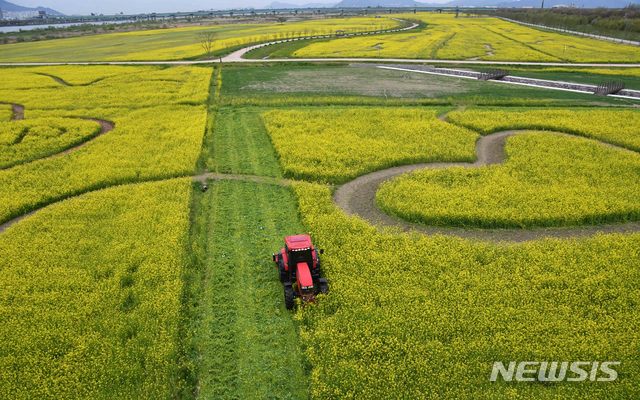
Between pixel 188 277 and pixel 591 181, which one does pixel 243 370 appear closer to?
pixel 188 277

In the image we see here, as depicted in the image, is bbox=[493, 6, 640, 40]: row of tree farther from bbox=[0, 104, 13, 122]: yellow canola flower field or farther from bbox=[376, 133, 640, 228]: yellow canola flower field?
bbox=[0, 104, 13, 122]: yellow canola flower field

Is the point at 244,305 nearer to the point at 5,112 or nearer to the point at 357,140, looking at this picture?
the point at 357,140

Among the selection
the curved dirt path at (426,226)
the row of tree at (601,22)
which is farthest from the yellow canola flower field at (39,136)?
the row of tree at (601,22)

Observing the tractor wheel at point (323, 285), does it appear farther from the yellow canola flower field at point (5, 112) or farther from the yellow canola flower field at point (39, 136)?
the yellow canola flower field at point (5, 112)

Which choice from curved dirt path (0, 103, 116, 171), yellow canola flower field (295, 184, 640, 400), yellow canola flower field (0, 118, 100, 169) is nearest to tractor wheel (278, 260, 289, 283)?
yellow canola flower field (295, 184, 640, 400)

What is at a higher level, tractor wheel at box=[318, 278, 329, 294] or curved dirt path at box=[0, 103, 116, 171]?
curved dirt path at box=[0, 103, 116, 171]
